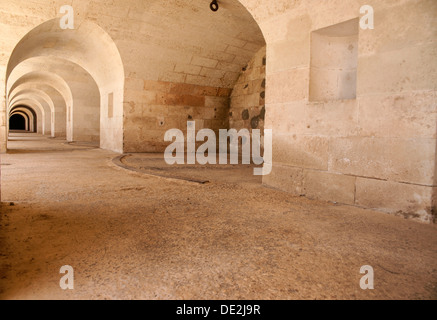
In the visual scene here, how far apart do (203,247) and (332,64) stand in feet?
9.71

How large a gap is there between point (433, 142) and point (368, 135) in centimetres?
58

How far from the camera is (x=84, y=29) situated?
748cm

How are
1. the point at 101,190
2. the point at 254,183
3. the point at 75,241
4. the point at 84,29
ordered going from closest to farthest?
the point at 75,241
the point at 101,190
the point at 254,183
the point at 84,29

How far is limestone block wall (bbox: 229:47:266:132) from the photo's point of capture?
28.1ft

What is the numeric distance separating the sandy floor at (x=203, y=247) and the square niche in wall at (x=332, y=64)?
4.69 ft

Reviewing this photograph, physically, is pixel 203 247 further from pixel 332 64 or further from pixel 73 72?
pixel 73 72

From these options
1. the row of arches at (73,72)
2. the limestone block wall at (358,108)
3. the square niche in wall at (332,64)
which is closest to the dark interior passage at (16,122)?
the row of arches at (73,72)

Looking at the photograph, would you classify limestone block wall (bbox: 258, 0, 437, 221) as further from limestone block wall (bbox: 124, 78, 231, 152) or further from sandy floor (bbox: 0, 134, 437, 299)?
limestone block wall (bbox: 124, 78, 231, 152)

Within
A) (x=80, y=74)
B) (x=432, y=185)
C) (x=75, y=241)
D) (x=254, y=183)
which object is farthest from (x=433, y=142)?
(x=80, y=74)

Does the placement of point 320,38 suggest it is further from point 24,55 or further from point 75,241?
point 24,55

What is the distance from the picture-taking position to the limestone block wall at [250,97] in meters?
8.58

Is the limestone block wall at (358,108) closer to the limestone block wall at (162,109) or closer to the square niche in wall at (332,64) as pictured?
the square niche in wall at (332,64)

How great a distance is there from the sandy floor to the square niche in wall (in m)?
1.43

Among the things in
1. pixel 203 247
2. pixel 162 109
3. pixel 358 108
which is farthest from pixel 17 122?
pixel 203 247
